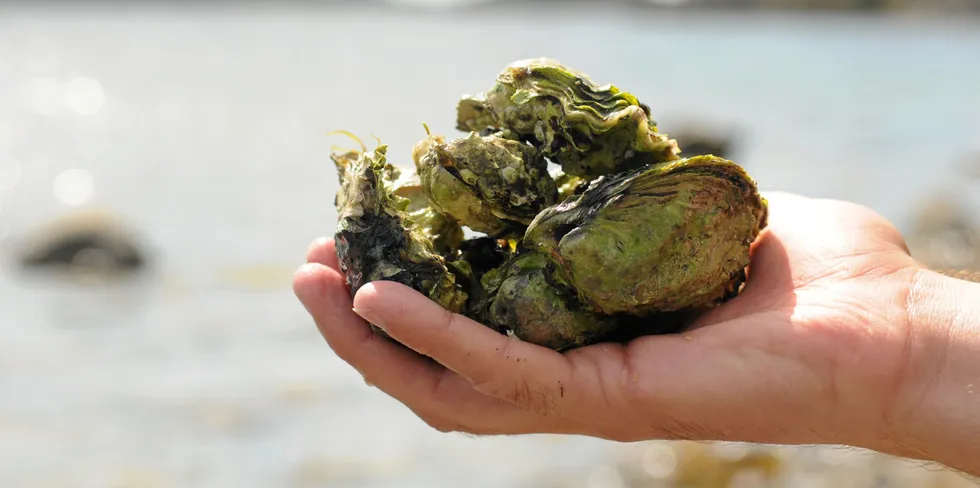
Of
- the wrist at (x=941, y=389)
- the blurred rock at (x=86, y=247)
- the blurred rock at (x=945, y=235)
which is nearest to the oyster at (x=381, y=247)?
the wrist at (x=941, y=389)

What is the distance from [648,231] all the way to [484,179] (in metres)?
0.66

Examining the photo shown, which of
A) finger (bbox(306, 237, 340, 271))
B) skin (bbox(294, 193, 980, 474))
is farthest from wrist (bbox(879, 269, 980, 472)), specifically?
finger (bbox(306, 237, 340, 271))

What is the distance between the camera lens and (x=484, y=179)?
10.6 feet

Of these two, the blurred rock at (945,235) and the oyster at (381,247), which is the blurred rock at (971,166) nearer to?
the blurred rock at (945,235)

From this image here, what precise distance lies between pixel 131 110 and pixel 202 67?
11783 millimetres

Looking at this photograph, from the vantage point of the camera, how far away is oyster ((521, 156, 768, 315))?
3.06 metres

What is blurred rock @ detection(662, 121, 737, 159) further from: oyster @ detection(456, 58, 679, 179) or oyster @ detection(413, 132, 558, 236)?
oyster @ detection(413, 132, 558, 236)

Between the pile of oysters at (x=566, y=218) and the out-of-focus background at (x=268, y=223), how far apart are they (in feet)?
5.35

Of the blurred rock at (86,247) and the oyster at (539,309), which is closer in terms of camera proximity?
the oyster at (539,309)

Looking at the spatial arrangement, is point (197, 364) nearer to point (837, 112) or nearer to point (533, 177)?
point (533, 177)

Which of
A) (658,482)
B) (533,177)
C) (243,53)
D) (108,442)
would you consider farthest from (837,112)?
(243,53)

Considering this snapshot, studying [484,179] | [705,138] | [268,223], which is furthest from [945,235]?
[484,179]

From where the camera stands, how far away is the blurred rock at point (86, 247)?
500 inches

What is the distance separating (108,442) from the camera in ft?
27.7
